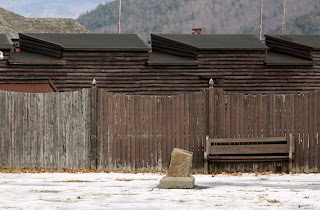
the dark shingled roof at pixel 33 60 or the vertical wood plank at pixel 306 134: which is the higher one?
the dark shingled roof at pixel 33 60

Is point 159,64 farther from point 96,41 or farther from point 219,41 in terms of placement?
point 219,41

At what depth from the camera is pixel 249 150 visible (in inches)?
707

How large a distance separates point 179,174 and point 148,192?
160 centimetres

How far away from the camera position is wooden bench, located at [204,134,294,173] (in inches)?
706

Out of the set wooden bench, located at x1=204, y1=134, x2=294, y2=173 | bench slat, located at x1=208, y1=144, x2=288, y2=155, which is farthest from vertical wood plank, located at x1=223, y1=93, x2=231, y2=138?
bench slat, located at x1=208, y1=144, x2=288, y2=155

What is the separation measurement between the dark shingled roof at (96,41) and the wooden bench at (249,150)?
15.0m

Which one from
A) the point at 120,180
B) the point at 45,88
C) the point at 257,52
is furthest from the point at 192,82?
the point at 120,180

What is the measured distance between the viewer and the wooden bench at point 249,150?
58.9ft

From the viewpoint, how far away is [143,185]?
1446 centimetres

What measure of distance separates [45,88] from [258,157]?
10.0 meters

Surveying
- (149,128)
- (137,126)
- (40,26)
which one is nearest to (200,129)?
(149,128)

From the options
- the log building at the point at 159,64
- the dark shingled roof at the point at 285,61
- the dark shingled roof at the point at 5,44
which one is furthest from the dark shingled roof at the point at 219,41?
the dark shingled roof at the point at 5,44

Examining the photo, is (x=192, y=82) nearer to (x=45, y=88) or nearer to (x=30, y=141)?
(x=45, y=88)

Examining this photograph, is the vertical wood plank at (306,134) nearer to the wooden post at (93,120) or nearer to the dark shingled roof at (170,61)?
the wooden post at (93,120)
